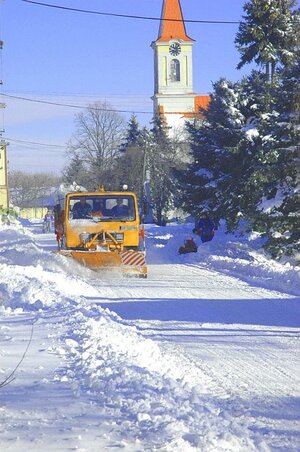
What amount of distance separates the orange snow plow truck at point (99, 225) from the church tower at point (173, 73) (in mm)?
72694

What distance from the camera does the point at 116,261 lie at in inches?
794

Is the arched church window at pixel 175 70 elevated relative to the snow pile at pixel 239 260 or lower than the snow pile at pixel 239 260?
elevated

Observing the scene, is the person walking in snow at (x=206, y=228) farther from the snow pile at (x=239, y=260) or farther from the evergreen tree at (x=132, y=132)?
the evergreen tree at (x=132, y=132)

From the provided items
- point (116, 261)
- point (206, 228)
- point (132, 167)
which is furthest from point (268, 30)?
point (132, 167)

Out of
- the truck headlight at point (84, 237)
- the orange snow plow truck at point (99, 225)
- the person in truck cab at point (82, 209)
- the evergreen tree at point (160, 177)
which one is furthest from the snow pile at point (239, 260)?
the evergreen tree at point (160, 177)

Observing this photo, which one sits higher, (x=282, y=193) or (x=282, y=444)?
(x=282, y=193)

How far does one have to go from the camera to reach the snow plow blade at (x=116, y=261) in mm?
19875

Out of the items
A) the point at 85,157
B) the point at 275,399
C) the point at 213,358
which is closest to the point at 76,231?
the point at 213,358

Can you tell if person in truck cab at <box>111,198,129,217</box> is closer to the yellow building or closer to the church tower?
the yellow building

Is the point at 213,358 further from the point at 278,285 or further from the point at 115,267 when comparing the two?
the point at 115,267

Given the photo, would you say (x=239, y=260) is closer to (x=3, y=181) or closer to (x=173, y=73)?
(x=3, y=181)

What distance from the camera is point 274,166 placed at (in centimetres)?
2064

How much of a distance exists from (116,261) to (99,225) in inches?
71.4

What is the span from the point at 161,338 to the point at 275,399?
337cm
